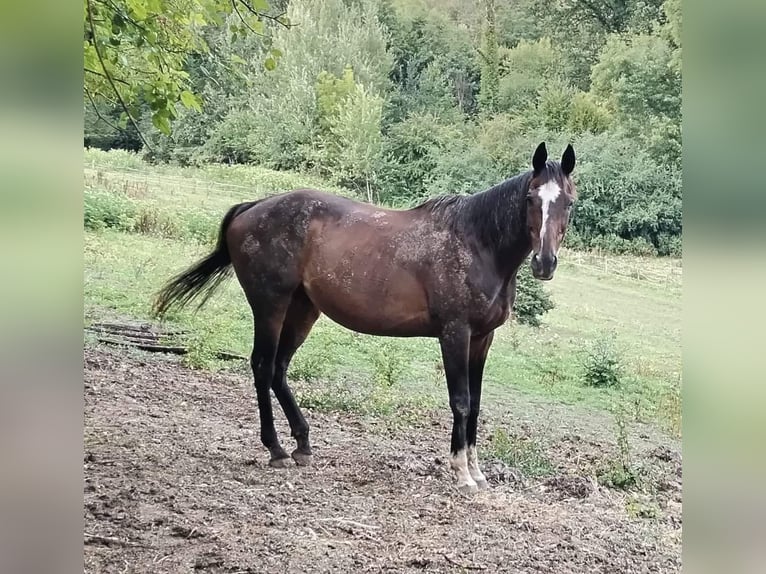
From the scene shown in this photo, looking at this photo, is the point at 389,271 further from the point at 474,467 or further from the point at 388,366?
the point at 474,467

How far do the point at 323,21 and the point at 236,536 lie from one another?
206cm

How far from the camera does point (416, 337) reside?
2732 millimetres

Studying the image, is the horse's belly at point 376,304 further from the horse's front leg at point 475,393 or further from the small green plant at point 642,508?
Answer: the small green plant at point 642,508

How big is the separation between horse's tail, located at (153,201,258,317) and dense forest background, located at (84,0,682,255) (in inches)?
11.3

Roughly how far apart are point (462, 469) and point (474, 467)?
61 millimetres

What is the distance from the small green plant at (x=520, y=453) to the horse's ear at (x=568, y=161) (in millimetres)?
1050

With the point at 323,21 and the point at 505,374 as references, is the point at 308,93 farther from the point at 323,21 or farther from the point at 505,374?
the point at 505,374

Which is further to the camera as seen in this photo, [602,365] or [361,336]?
[361,336]

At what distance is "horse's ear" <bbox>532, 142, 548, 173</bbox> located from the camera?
7.60ft

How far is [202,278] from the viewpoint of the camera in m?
2.75

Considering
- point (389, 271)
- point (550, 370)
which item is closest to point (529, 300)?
point (550, 370)

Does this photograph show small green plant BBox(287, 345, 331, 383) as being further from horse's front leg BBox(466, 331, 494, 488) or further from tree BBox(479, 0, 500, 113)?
tree BBox(479, 0, 500, 113)
